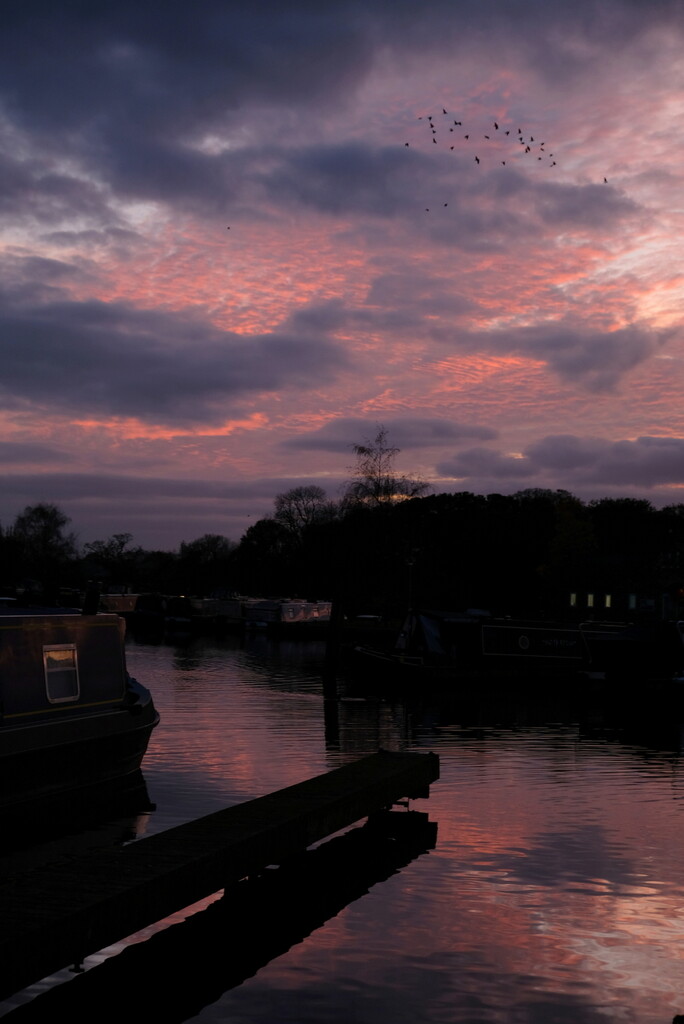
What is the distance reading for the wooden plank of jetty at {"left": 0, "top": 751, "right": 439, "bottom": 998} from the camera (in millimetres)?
9539

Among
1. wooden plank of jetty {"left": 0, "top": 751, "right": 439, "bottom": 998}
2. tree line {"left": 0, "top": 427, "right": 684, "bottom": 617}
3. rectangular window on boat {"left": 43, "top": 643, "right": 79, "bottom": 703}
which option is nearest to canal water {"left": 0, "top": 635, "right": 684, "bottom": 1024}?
wooden plank of jetty {"left": 0, "top": 751, "right": 439, "bottom": 998}

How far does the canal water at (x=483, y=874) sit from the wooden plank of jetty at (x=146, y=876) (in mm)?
675

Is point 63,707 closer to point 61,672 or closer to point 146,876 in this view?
point 61,672

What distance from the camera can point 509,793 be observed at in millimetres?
21656

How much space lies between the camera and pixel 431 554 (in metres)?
103

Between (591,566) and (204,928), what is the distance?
4491 inches

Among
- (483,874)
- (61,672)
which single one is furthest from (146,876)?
(61,672)

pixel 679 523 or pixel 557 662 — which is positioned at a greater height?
pixel 679 523

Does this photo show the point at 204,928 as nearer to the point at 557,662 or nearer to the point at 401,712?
the point at 401,712

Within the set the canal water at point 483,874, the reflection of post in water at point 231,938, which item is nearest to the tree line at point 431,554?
the canal water at point 483,874

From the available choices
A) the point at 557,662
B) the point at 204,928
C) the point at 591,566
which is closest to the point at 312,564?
the point at 591,566

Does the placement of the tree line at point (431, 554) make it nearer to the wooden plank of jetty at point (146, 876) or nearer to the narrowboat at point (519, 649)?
the narrowboat at point (519, 649)

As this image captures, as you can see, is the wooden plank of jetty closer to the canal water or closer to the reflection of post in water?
the reflection of post in water

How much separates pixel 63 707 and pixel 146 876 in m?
9.41
